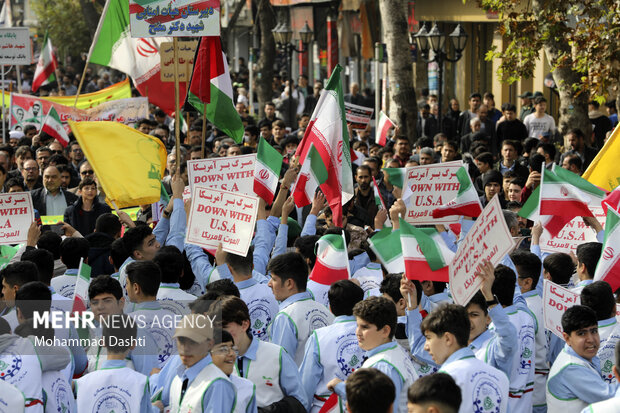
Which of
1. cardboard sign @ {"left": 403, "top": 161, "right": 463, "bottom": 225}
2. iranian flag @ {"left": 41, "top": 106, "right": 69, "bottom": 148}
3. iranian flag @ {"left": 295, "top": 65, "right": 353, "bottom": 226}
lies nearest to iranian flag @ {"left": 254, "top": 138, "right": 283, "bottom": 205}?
iranian flag @ {"left": 295, "top": 65, "right": 353, "bottom": 226}

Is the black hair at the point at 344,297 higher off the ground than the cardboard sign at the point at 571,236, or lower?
higher

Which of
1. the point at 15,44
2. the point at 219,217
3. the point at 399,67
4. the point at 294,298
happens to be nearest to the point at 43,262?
the point at 219,217

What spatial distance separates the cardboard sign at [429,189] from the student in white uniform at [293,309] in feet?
6.18

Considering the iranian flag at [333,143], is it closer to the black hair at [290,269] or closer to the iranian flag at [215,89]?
the iranian flag at [215,89]

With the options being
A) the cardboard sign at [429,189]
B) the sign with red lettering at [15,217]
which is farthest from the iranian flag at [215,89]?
the cardboard sign at [429,189]

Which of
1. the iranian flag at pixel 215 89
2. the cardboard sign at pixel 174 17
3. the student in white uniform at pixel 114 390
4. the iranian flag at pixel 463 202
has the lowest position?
the student in white uniform at pixel 114 390

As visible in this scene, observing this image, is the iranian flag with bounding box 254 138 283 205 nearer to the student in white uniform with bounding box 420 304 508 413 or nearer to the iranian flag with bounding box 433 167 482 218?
the iranian flag with bounding box 433 167 482 218

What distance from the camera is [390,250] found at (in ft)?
23.7

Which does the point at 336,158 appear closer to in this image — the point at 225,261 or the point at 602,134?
the point at 225,261

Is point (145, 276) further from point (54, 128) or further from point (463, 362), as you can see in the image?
point (54, 128)

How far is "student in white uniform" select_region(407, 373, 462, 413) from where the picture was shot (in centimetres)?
425

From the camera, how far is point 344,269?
722cm

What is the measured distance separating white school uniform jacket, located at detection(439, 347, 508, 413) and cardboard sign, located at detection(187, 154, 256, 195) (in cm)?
396

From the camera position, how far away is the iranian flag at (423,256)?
6.41 m
